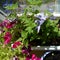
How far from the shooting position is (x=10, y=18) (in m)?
1.53

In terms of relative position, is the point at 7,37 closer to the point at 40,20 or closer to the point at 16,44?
the point at 16,44

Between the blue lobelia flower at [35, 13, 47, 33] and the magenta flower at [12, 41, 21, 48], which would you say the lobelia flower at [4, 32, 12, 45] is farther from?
the blue lobelia flower at [35, 13, 47, 33]

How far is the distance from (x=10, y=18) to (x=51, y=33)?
11.3 inches

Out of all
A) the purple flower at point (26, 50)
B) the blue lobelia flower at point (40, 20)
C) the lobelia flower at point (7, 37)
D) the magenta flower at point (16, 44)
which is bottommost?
the purple flower at point (26, 50)

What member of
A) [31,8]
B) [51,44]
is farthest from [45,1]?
[51,44]

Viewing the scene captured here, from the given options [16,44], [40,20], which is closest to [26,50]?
[16,44]

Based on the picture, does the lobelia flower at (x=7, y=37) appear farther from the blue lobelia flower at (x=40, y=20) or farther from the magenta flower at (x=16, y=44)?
the blue lobelia flower at (x=40, y=20)

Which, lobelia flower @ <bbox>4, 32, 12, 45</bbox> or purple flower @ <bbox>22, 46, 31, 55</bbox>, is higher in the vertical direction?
lobelia flower @ <bbox>4, 32, 12, 45</bbox>

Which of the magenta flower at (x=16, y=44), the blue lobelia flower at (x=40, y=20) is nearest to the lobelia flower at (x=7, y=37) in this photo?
the magenta flower at (x=16, y=44)

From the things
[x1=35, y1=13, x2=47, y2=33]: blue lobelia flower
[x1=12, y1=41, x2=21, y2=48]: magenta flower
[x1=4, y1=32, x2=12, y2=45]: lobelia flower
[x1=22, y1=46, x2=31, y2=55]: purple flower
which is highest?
[x1=35, y1=13, x2=47, y2=33]: blue lobelia flower

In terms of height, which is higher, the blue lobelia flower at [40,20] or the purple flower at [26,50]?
the blue lobelia flower at [40,20]

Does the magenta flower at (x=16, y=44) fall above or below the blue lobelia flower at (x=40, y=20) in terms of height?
below

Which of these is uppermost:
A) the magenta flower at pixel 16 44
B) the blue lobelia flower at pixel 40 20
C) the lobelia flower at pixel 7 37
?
the blue lobelia flower at pixel 40 20

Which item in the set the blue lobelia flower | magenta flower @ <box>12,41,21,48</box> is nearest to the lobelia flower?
magenta flower @ <box>12,41,21,48</box>
